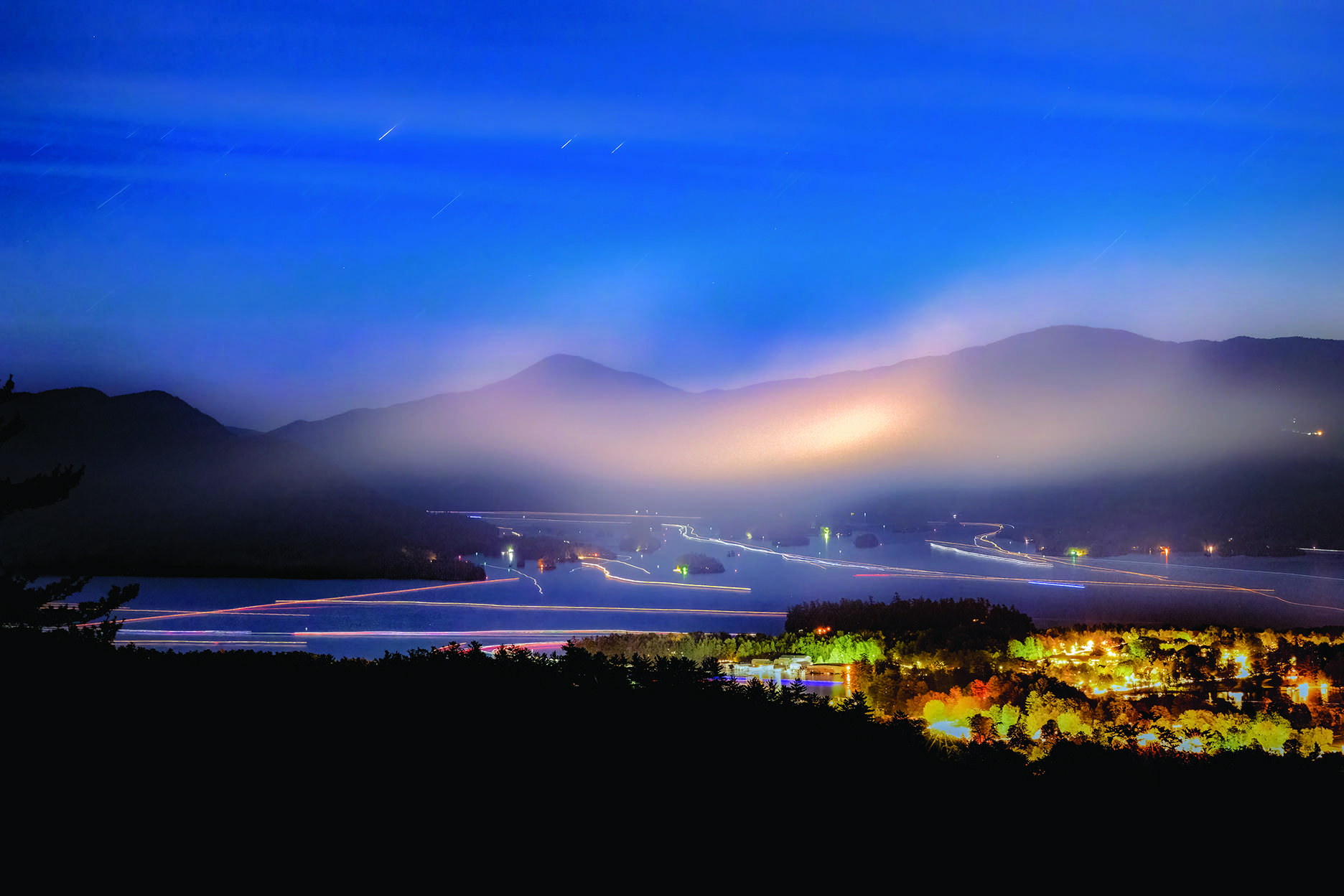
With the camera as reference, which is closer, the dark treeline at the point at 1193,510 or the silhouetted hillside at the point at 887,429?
the dark treeline at the point at 1193,510

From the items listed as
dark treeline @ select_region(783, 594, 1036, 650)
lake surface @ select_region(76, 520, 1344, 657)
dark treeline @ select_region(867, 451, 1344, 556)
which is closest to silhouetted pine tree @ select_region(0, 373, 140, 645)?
lake surface @ select_region(76, 520, 1344, 657)

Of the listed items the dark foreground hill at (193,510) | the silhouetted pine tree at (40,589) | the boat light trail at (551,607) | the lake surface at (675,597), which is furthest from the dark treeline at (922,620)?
the dark foreground hill at (193,510)

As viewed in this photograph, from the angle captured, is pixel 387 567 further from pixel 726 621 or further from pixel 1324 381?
pixel 1324 381

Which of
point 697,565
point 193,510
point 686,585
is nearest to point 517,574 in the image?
point 686,585

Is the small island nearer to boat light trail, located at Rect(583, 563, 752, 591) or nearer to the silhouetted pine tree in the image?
boat light trail, located at Rect(583, 563, 752, 591)

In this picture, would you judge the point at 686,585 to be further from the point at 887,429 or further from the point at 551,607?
the point at 887,429

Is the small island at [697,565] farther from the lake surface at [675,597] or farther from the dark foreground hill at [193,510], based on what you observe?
the dark foreground hill at [193,510]

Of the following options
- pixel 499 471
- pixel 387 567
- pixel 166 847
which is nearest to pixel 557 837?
pixel 166 847
